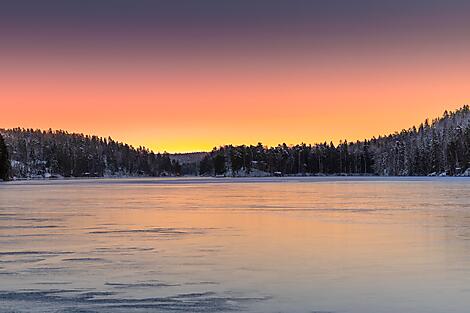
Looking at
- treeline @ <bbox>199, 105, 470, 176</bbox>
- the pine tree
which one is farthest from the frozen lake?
treeline @ <bbox>199, 105, 470, 176</bbox>

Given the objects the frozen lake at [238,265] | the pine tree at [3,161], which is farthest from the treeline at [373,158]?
the frozen lake at [238,265]

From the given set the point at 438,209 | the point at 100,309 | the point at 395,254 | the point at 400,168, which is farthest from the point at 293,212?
the point at 400,168

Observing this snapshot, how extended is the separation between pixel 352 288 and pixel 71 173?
188554 millimetres

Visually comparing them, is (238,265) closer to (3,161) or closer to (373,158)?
(3,161)

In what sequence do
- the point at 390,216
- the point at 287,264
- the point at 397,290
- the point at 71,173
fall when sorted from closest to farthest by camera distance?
1. the point at 397,290
2. the point at 287,264
3. the point at 390,216
4. the point at 71,173

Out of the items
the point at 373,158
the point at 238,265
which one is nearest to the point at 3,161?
the point at 238,265

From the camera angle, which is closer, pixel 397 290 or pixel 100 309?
pixel 100 309

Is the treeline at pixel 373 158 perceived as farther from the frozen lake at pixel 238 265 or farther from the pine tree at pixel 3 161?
the frozen lake at pixel 238 265

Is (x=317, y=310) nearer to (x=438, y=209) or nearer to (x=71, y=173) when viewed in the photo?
(x=438, y=209)

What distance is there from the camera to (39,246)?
1345cm

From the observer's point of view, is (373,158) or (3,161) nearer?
(3,161)

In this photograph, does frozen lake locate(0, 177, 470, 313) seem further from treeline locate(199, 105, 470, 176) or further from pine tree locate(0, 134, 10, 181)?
treeline locate(199, 105, 470, 176)

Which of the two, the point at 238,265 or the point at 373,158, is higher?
the point at 373,158

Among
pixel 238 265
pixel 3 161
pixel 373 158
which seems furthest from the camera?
pixel 373 158
